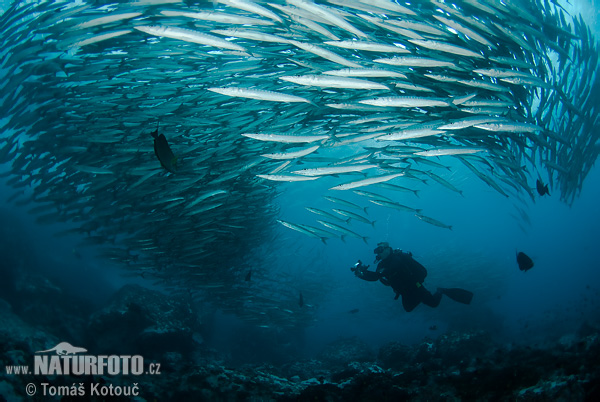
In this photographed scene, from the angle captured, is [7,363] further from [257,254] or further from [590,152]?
Result: [590,152]

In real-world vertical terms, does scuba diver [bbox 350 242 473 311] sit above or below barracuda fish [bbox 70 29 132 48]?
below

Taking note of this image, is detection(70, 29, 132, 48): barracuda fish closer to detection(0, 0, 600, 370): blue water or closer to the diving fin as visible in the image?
detection(0, 0, 600, 370): blue water

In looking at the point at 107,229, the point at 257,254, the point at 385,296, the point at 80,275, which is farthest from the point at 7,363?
the point at 80,275

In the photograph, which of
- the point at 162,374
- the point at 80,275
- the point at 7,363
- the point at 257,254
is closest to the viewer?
the point at 7,363

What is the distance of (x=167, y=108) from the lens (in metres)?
5.13

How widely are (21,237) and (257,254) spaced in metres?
19.1

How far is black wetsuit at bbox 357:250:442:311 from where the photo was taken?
279 inches

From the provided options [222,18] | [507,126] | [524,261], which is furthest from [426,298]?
[222,18]

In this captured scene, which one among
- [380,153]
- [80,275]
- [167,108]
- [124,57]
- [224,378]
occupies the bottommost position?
[224,378]

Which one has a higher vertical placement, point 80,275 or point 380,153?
point 80,275

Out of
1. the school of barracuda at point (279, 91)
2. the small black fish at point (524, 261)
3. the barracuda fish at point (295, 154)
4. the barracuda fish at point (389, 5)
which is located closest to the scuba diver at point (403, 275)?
the school of barracuda at point (279, 91)

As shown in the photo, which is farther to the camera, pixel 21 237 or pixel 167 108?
pixel 21 237

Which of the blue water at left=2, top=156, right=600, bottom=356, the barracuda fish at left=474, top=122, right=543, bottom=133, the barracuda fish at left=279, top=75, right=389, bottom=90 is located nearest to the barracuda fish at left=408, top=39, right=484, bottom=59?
the barracuda fish at left=279, top=75, right=389, bottom=90

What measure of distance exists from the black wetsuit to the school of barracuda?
66.8 inches
